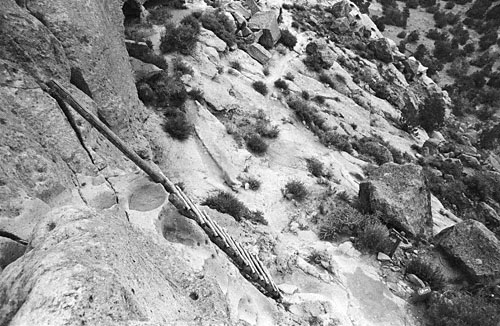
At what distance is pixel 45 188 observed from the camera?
5.78 meters

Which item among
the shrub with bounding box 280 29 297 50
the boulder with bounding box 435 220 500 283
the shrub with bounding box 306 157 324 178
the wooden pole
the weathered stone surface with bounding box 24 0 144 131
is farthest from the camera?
the shrub with bounding box 280 29 297 50

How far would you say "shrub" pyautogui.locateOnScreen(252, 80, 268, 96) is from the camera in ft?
60.5

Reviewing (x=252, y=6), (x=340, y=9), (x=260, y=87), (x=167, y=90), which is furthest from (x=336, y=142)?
(x=340, y=9)

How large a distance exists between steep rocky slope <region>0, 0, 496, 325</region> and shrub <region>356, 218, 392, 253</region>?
0.38m

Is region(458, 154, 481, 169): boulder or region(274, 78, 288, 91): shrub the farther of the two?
region(458, 154, 481, 169): boulder

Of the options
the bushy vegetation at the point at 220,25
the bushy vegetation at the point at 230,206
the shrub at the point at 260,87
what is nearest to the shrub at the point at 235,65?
the shrub at the point at 260,87

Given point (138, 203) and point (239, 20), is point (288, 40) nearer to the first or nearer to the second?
point (239, 20)

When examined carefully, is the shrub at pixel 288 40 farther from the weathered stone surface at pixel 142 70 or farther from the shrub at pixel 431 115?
the weathered stone surface at pixel 142 70

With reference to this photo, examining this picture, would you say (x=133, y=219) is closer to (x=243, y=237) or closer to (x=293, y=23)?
(x=243, y=237)

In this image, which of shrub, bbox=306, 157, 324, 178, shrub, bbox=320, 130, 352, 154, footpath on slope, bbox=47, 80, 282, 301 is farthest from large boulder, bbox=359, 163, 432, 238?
footpath on slope, bbox=47, 80, 282, 301

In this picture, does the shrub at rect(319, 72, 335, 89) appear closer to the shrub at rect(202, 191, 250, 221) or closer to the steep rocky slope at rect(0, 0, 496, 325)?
the steep rocky slope at rect(0, 0, 496, 325)

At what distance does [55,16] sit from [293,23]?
2375 centimetres

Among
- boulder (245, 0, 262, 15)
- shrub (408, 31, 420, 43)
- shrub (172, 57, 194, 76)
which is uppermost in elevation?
shrub (408, 31, 420, 43)

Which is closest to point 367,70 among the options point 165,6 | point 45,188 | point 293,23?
point 293,23
